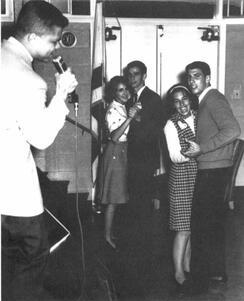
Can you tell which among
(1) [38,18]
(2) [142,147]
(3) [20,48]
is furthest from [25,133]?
(2) [142,147]

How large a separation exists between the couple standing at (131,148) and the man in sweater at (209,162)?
3.50 ft

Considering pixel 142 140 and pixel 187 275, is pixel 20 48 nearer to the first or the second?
pixel 187 275

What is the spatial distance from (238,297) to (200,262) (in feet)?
1.11

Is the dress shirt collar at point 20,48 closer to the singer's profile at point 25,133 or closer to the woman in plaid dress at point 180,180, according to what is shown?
the singer's profile at point 25,133

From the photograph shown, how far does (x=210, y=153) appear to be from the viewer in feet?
10.6

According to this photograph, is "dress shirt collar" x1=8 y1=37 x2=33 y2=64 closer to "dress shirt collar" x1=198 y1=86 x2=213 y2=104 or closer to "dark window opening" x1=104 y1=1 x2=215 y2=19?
"dress shirt collar" x1=198 y1=86 x2=213 y2=104

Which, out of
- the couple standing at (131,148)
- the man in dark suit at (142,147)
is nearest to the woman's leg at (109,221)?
the couple standing at (131,148)

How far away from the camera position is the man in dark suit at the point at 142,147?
481 cm

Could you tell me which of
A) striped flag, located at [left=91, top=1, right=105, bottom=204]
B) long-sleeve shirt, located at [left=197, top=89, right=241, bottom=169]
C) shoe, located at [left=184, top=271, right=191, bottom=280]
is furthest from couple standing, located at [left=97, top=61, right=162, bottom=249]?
long-sleeve shirt, located at [left=197, top=89, right=241, bottom=169]

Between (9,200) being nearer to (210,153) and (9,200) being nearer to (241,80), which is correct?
(210,153)

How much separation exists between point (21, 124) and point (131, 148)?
2804mm

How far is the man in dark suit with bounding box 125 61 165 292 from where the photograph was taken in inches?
189

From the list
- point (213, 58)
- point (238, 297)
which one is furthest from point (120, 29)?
point (238, 297)

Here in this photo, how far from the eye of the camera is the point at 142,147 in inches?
197
